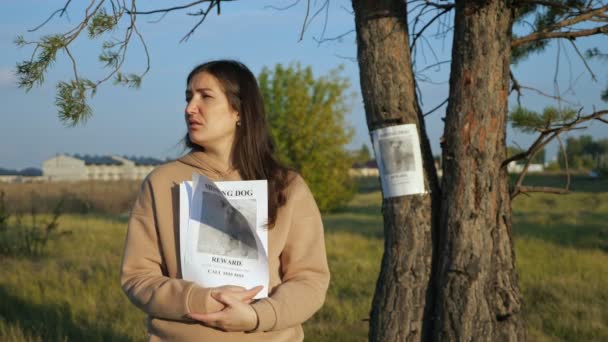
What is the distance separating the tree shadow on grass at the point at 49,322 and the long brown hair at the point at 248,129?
393 centimetres

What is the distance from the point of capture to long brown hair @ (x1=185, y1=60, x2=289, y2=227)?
229 cm

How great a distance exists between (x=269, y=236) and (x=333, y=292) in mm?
6566

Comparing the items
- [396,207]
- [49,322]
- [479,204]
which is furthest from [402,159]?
[49,322]

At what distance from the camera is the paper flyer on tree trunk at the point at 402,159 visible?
379 cm

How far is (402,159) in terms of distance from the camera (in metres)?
3.81

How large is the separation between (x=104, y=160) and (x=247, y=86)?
10218 centimetres

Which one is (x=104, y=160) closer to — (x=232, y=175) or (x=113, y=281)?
(x=113, y=281)

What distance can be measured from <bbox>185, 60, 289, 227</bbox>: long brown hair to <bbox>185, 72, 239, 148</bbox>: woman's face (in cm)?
3

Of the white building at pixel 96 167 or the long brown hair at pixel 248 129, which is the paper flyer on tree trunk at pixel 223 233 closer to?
the long brown hair at pixel 248 129

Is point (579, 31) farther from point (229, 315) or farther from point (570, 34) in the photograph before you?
point (229, 315)

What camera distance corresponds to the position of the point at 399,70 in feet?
12.3

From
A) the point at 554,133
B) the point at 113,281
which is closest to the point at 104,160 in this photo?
the point at 113,281

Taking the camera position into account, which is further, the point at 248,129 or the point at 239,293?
the point at 248,129

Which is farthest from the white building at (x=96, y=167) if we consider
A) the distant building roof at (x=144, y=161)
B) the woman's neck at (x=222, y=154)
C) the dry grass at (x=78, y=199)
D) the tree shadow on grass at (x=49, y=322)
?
the woman's neck at (x=222, y=154)
